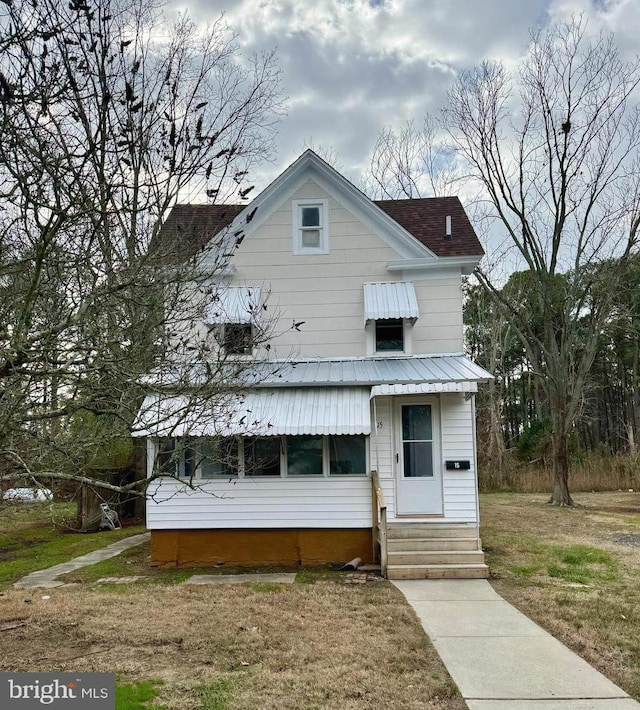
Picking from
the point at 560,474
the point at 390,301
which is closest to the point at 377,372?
the point at 390,301

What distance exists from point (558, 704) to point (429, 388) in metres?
6.39

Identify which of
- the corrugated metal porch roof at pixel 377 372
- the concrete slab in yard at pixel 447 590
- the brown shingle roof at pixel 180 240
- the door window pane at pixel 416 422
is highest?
the brown shingle roof at pixel 180 240

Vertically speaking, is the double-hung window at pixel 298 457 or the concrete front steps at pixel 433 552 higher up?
the double-hung window at pixel 298 457

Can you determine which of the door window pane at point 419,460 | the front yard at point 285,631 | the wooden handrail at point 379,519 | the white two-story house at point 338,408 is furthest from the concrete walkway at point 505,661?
the door window pane at point 419,460

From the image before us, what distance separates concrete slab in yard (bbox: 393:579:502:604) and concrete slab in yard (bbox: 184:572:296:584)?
1760mm

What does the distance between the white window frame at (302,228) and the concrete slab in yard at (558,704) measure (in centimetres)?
966

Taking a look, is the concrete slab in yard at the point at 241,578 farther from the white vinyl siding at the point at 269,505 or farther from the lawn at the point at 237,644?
the white vinyl siding at the point at 269,505

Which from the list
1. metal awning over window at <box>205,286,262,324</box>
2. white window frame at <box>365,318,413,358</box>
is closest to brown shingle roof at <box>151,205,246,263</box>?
metal awning over window at <box>205,286,262,324</box>

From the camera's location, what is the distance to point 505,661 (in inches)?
223

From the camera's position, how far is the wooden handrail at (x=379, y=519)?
32.3ft

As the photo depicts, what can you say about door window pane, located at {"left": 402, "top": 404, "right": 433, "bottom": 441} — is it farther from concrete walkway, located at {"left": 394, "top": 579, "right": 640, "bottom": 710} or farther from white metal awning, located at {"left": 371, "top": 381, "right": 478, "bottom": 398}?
concrete walkway, located at {"left": 394, "top": 579, "right": 640, "bottom": 710}

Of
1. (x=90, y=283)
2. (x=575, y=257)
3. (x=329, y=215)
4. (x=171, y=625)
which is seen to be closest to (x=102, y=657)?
(x=171, y=625)

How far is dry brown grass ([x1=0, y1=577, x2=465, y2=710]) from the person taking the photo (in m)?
4.91

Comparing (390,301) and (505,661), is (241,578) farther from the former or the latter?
(390,301)
